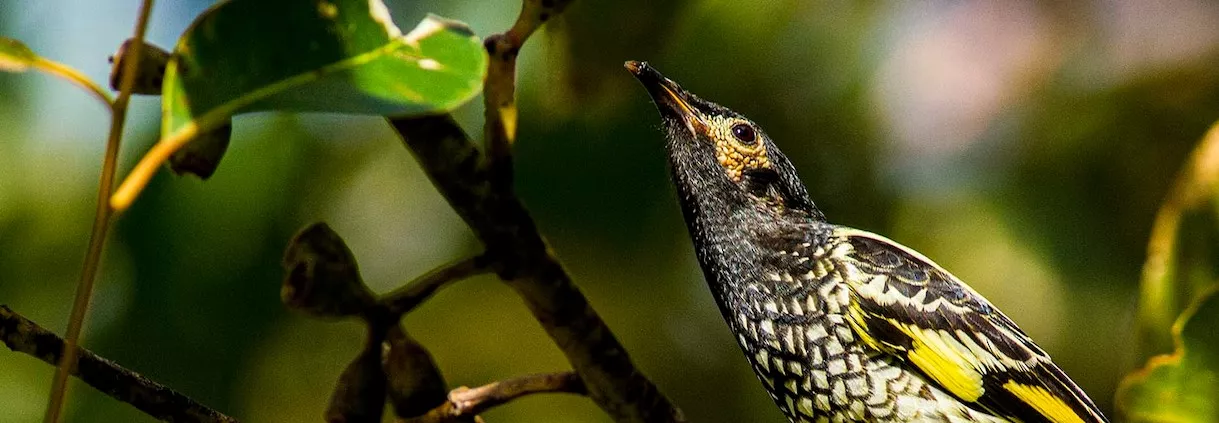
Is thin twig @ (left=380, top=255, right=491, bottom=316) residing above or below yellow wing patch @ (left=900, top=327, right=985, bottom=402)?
above

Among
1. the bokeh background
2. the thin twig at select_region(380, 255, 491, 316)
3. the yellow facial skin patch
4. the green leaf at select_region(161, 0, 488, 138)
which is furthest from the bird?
the green leaf at select_region(161, 0, 488, 138)

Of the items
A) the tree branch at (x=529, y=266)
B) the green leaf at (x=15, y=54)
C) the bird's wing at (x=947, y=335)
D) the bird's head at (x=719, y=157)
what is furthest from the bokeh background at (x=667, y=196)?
the green leaf at (x=15, y=54)

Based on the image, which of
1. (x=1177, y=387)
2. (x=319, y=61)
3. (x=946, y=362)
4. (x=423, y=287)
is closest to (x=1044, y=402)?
(x=946, y=362)

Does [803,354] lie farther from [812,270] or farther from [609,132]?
[609,132]

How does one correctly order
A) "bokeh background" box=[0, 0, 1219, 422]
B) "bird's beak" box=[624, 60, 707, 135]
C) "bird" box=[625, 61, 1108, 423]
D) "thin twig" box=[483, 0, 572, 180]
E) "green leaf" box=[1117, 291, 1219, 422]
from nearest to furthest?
"thin twig" box=[483, 0, 572, 180], "green leaf" box=[1117, 291, 1219, 422], "bird" box=[625, 61, 1108, 423], "bird's beak" box=[624, 60, 707, 135], "bokeh background" box=[0, 0, 1219, 422]

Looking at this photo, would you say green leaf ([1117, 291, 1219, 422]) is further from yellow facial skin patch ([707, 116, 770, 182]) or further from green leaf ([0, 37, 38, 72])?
green leaf ([0, 37, 38, 72])

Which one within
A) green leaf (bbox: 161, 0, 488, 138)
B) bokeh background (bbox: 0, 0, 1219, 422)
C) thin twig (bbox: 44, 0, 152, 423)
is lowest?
bokeh background (bbox: 0, 0, 1219, 422)

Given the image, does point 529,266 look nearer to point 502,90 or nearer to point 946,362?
point 502,90
